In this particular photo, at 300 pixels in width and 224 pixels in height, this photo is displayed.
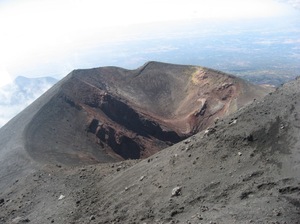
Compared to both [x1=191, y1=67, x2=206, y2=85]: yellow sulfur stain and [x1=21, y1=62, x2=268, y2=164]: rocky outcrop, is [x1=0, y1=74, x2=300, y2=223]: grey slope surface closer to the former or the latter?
[x1=21, y1=62, x2=268, y2=164]: rocky outcrop

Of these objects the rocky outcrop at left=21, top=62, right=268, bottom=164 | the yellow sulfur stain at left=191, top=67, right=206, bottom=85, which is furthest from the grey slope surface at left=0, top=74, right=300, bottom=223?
the yellow sulfur stain at left=191, top=67, right=206, bottom=85

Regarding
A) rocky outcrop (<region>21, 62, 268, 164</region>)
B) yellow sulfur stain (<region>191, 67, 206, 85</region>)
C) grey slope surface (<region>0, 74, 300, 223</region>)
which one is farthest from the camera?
yellow sulfur stain (<region>191, 67, 206, 85</region>)

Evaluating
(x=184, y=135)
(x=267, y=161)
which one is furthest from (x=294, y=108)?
(x=184, y=135)

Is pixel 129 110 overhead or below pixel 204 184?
below

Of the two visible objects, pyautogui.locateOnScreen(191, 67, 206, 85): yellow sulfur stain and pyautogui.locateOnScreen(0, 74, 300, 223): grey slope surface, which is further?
pyautogui.locateOnScreen(191, 67, 206, 85): yellow sulfur stain

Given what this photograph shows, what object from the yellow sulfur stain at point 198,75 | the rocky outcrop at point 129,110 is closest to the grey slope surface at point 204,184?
the rocky outcrop at point 129,110

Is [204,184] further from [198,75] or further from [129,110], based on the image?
[198,75]

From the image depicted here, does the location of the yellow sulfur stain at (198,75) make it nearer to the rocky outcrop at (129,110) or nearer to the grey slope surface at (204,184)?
the rocky outcrop at (129,110)

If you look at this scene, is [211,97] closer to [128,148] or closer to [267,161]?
[128,148]

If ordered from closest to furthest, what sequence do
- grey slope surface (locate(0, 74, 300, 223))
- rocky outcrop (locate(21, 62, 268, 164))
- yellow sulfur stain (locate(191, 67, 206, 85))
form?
grey slope surface (locate(0, 74, 300, 223))
rocky outcrop (locate(21, 62, 268, 164))
yellow sulfur stain (locate(191, 67, 206, 85))

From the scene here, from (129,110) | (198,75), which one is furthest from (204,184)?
(198,75)

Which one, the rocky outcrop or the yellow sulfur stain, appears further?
the yellow sulfur stain
